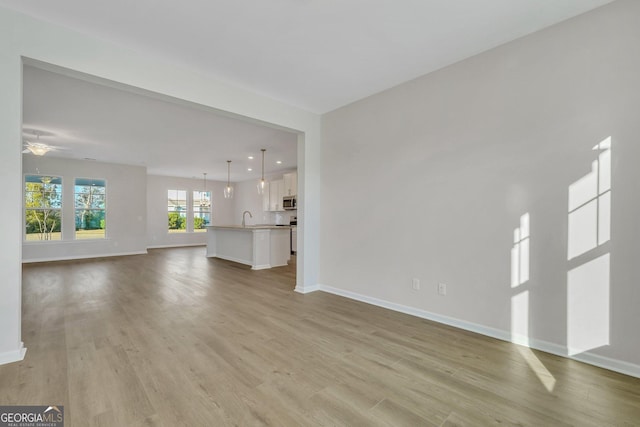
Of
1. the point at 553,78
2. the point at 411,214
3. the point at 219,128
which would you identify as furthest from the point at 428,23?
the point at 219,128

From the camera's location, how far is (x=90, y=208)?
26.8ft

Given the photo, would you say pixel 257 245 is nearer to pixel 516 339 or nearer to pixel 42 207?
pixel 516 339

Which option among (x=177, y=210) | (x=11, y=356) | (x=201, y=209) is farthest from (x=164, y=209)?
(x=11, y=356)

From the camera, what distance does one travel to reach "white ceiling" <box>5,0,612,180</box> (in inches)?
89.7

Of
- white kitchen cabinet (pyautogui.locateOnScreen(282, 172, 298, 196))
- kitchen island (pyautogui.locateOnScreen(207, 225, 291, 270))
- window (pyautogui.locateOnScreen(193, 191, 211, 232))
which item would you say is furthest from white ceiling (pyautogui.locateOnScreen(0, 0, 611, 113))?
window (pyautogui.locateOnScreen(193, 191, 211, 232))

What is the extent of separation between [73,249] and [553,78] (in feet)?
35.1

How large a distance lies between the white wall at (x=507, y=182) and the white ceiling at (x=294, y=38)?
1.02 feet

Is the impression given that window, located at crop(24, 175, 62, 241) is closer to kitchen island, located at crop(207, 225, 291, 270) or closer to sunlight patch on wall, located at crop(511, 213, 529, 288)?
kitchen island, located at crop(207, 225, 291, 270)

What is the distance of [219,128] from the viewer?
5.11 meters

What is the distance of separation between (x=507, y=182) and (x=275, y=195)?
801 centimetres

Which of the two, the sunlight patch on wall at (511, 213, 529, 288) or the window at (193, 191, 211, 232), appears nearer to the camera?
the sunlight patch on wall at (511, 213, 529, 288)

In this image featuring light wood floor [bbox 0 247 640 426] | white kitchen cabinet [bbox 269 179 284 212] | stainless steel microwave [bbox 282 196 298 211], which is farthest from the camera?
white kitchen cabinet [bbox 269 179 284 212]

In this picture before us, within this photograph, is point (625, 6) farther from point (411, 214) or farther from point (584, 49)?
point (411, 214)

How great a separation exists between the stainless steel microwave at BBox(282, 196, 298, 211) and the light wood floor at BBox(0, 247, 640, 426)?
5.74 m
